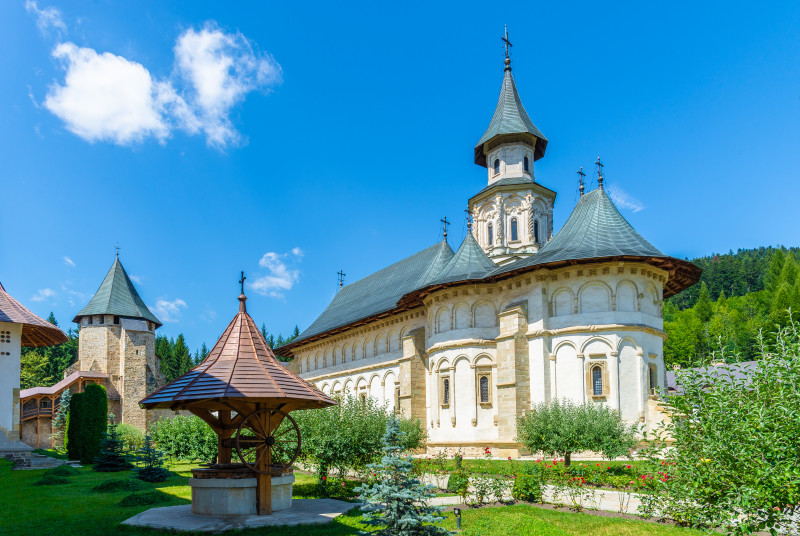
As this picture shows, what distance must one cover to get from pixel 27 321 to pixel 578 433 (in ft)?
66.0

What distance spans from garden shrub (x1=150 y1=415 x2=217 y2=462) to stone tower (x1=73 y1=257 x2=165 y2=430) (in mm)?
18088

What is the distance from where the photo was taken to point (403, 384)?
1203 inches

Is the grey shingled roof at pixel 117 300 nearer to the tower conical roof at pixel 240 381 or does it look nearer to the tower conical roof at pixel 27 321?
the tower conical roof at pixel 27 321

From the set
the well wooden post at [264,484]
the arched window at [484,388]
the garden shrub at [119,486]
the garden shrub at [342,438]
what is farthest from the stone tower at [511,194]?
the well wooden post at [264,484]

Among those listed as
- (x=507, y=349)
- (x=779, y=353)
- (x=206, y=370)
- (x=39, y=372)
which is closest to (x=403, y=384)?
(x=507, y=349)

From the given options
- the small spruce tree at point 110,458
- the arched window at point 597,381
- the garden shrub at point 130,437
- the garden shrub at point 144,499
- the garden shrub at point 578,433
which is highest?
the arched window at point 597,381

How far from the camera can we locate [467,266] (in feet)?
91.7

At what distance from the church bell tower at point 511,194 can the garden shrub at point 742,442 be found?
26317mm

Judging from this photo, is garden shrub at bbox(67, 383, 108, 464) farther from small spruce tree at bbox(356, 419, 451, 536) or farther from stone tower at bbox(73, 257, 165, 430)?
small spruce tree at bbox(356, 419, 451, 536)

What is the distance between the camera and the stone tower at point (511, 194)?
34938 mm

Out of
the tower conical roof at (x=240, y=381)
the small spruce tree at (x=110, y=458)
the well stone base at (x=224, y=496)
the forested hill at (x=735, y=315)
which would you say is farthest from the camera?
the forested hill at (x=735, y=315)

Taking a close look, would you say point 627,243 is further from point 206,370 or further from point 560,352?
point 206,370

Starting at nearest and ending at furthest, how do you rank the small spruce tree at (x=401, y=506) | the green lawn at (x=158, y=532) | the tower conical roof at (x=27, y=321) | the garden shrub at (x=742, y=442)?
the garden shrub at (x=742, y=442) < the small spruce tree at (x=401, y=506) < the green lawn at (x=158, y=532) < the tower conical roof at (x=27, y=321)

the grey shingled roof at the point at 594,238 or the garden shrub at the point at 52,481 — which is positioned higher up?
the grey shingled roof at the point at 594,238
